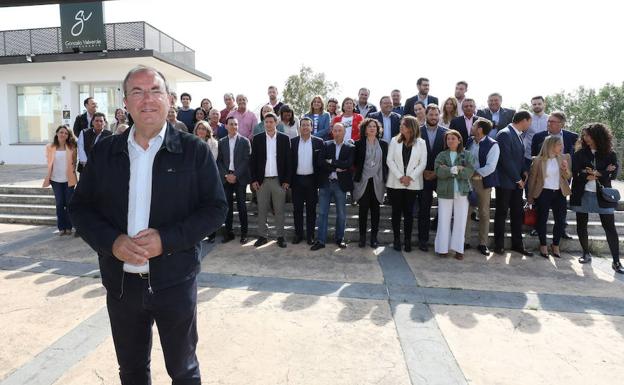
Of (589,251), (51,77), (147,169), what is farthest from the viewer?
(51,77)

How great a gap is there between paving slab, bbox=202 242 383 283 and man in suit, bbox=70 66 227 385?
10.2 feet

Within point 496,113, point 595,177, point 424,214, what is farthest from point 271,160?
point 595,177

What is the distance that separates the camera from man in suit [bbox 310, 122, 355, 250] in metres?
6.32

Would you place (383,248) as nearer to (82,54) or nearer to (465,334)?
(465,334)

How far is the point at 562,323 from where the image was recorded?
384 centimetres

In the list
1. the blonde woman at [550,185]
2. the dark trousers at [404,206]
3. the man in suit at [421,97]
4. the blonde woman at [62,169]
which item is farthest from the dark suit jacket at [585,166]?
the blonde woman at [62,169]

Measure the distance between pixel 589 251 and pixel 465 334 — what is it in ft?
13.6

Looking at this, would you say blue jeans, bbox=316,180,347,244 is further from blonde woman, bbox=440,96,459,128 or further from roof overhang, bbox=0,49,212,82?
roof overhang, bbox=0,49,212,82

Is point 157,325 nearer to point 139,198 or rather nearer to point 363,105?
point 139,198

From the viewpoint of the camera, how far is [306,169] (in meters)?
6.55

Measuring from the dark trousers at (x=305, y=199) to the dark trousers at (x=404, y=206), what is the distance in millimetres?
1261

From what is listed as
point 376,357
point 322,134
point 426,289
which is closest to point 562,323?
point 426,289

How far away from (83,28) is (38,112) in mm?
4239

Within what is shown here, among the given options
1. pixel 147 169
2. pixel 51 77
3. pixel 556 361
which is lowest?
pixel 556 361
